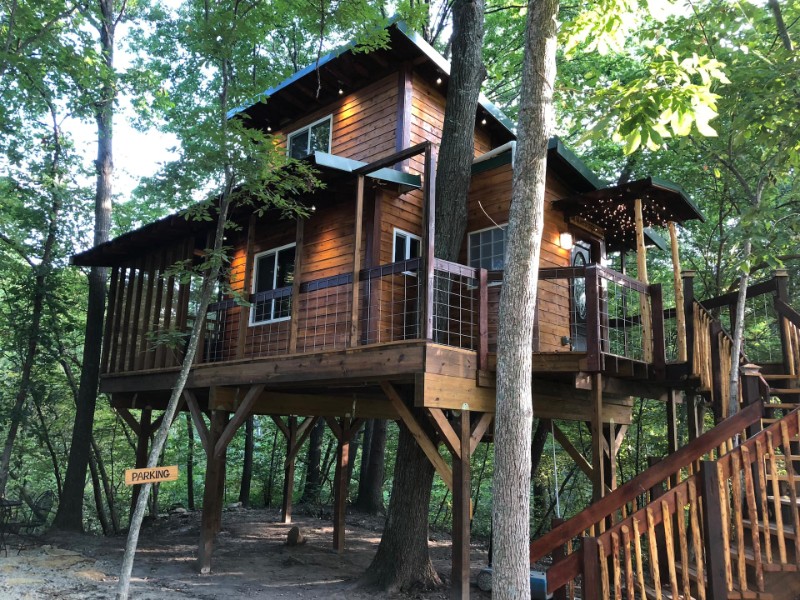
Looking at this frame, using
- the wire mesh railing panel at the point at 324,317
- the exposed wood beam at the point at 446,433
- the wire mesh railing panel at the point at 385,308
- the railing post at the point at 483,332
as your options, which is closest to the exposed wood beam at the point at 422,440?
the exposed wood beam at the point at 446,433

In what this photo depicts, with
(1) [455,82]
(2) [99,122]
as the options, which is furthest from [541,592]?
(2) [99,122]

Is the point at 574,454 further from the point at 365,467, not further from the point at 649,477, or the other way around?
the point at 365,467

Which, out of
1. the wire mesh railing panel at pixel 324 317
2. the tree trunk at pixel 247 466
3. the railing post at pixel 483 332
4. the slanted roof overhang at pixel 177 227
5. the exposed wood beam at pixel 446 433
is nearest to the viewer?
the exposed wood beam at pixel 446 433

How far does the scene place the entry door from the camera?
10219 mm

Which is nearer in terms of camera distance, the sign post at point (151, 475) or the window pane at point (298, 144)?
the sign post at point (151, 475)

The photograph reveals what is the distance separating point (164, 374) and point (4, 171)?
635cm

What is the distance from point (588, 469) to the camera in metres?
8.27

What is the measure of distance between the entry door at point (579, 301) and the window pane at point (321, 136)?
16.9ft

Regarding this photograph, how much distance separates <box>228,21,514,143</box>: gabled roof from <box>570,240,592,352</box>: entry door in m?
2.84

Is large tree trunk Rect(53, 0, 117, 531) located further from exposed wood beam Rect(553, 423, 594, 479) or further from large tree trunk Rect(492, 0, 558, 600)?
large tree trunk Rect(492, 0, 558, 600)

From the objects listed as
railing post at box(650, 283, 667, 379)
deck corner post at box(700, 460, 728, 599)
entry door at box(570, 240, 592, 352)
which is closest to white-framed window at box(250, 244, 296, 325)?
entry door at box(570, 240, 592, 352)

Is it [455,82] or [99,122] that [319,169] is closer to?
[455,82]

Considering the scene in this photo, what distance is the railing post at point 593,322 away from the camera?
6527 millimetres

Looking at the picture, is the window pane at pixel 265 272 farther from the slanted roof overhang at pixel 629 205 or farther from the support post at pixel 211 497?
the slanted roof overhang at pixel 629 205
